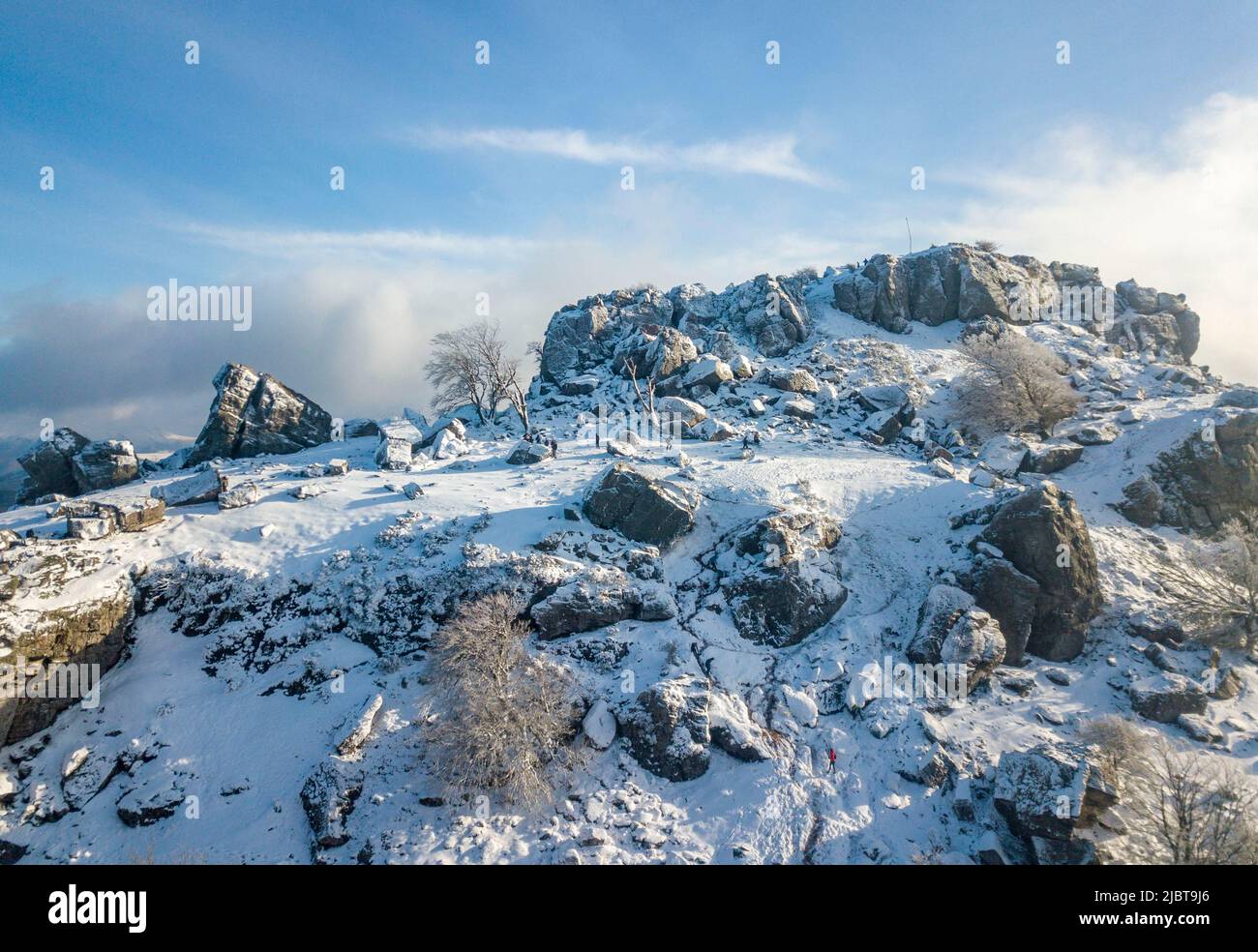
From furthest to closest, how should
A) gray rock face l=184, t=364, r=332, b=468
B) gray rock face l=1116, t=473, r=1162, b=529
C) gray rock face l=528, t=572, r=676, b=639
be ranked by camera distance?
gray rock face l=184, t=364, r=332, b=468
gray rock face l=1116, t=473, r=1162, b=529
gray rock face l=528, t=572, r=676, b=639

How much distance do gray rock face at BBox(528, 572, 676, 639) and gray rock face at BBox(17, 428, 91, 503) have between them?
2758 cm

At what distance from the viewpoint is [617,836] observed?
1526cm

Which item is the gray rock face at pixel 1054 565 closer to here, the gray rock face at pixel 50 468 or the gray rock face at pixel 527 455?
the gray rock face at pixel 527 455

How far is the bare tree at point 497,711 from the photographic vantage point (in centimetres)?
1578

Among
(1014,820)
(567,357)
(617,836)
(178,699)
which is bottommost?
(617,836)

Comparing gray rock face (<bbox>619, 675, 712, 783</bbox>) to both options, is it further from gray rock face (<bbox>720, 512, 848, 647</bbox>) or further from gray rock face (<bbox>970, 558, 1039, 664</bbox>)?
gray rock face (<bbox>970, 558, 1039, 664</bbox>)

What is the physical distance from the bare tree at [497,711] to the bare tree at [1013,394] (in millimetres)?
35088

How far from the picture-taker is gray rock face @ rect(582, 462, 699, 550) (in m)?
25.4

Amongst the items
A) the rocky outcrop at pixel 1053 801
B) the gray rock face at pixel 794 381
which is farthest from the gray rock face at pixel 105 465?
the gray rock face at pixel 794 381

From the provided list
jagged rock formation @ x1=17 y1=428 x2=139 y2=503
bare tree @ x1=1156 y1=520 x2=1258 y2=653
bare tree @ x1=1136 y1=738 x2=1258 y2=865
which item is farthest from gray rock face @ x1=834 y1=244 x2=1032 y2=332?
jagged rock formation @ x1=17 y1=428 x2=139 y2=503

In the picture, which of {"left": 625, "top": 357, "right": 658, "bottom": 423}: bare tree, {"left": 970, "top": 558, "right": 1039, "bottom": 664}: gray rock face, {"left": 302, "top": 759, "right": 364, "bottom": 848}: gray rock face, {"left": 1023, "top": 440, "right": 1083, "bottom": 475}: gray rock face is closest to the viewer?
{"left": 302, "top": 759, "right": 364, "bottom": 848}: gray rock face

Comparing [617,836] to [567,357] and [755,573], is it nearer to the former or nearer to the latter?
[755,573]

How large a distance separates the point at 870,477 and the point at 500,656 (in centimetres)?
2264
